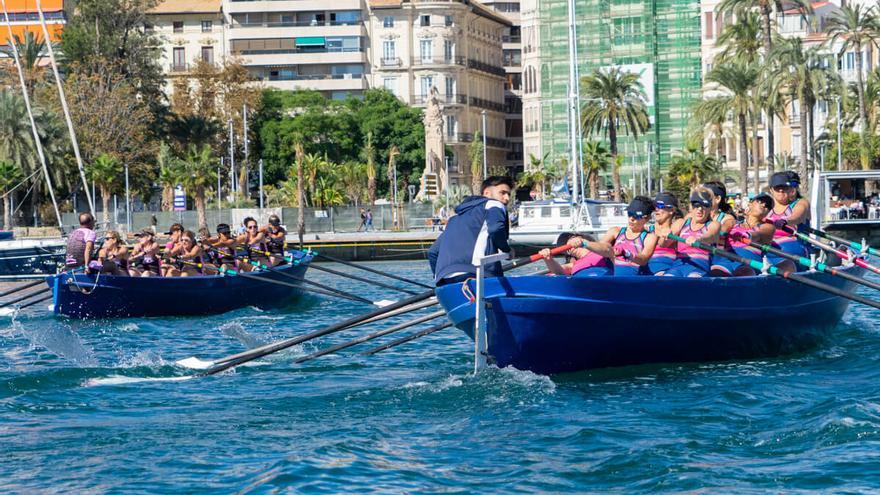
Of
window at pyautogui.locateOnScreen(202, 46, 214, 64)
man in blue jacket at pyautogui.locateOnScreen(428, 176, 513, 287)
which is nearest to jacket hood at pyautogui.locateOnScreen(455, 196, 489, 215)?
man in blue jacket at pyautogui.locateOnScreen(428, 176, 513, 287)

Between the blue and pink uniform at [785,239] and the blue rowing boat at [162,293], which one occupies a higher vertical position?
the blue and pink uniform at [785,239]

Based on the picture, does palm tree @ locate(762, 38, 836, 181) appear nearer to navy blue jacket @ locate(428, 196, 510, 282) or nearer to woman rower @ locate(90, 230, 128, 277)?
woman rower @ locate(90, 230, 128, 277)

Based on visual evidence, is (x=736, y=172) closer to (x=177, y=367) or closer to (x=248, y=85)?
(x=248, y=85)

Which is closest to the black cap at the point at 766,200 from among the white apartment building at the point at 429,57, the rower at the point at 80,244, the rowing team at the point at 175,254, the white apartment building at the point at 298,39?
the rowing team at the point at 175,254

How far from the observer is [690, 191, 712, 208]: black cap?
53.7 feet

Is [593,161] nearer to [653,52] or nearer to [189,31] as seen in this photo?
[653,52]

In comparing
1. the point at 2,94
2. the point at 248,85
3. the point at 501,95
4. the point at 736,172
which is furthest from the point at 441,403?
the point at 501,95

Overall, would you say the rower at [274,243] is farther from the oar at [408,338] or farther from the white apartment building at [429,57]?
the white apartment building at [429,57]

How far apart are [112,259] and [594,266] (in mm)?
12595

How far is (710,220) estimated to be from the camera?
16500 mm

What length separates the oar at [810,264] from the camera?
51.6 ft

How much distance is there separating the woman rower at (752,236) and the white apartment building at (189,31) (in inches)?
3851

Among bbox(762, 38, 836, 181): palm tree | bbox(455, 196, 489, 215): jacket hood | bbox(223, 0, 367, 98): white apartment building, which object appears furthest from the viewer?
bbox(223, 0, 367, 98): white apartment building

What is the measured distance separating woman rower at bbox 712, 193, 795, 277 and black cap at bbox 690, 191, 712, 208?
78 cm
